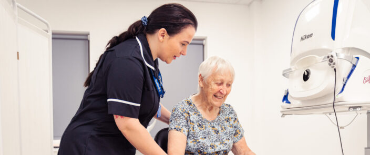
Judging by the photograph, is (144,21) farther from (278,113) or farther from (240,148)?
(278,113)

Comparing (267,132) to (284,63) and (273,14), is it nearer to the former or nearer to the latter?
(284,63)

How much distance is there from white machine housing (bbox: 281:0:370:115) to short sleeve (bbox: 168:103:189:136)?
0.60m

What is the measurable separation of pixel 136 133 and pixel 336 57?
92cm

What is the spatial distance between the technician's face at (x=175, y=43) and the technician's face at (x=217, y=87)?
409mm

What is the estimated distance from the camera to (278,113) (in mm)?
3084

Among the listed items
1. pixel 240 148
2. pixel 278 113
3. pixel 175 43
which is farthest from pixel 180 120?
pixel 278 113

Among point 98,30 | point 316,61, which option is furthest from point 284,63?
point 98,30

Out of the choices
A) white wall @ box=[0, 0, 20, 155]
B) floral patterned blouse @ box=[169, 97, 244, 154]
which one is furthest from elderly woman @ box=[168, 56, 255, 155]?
white wall @ box=[0, 0, 20, 155]

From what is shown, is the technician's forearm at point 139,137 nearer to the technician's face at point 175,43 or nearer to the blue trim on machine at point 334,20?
the technician's face at point 175,43

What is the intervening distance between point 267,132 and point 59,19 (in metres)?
2.72

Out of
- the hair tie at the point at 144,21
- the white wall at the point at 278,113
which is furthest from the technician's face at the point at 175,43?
the white wall at the point at 278,113

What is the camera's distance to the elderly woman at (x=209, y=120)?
4.73 feet

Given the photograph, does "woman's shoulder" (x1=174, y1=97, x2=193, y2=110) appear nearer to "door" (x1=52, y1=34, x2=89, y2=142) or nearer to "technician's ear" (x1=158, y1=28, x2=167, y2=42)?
"technician's ear" (x1=158, y1=28, x2=167, y2=42)

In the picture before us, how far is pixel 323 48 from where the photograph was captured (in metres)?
1.34
